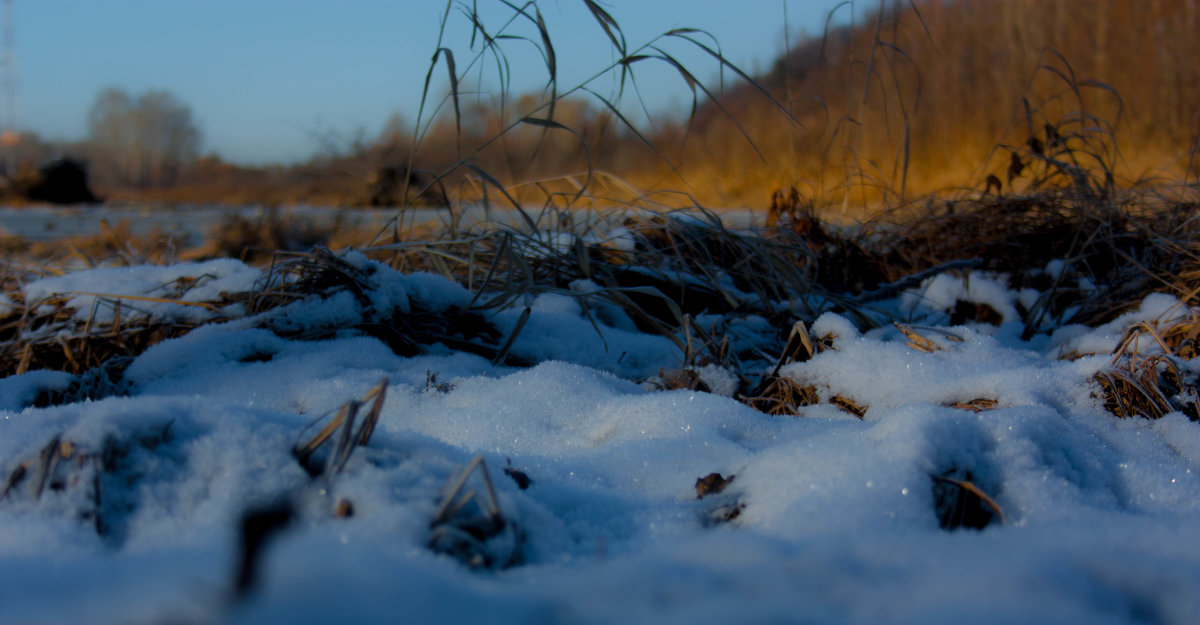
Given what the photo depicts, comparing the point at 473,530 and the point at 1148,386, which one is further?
the point at 1148,386

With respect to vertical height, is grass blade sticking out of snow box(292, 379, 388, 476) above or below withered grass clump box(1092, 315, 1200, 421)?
above

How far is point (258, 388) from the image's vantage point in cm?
130

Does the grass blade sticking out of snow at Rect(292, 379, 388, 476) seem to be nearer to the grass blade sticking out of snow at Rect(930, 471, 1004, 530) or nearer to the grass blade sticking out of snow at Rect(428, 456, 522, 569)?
the grass blade sticking out of snow at Rect(428, 456, 522, 569)

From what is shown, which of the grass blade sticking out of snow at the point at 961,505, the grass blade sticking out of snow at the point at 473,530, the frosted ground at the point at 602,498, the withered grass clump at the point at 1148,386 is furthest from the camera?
the withered grass clump at the point at 1148,386

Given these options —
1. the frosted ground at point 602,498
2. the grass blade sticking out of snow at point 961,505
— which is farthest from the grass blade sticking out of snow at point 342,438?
the grass blade sticking out of snow at point 961,505

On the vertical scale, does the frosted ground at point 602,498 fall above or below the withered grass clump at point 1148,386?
above

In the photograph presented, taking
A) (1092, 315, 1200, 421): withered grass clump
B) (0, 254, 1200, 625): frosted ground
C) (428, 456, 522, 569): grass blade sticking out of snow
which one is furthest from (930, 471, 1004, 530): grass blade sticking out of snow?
(1092, 315, 1200, 421): withered grass clump

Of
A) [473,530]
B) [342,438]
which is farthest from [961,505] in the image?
[342,438]

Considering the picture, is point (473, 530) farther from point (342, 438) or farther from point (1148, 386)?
point (1148, 386)

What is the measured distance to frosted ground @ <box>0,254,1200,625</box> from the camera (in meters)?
0.44

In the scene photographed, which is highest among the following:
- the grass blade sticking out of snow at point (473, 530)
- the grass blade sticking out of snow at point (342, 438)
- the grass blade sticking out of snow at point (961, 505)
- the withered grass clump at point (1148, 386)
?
the grass blade sticking out of snow at point (342, 438)

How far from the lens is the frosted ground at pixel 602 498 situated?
1.43 feet

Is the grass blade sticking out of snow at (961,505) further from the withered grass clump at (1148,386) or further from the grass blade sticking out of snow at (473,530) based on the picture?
the withered grass clump at (1148,386)

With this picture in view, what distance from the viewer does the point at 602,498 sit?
81 centimetres
